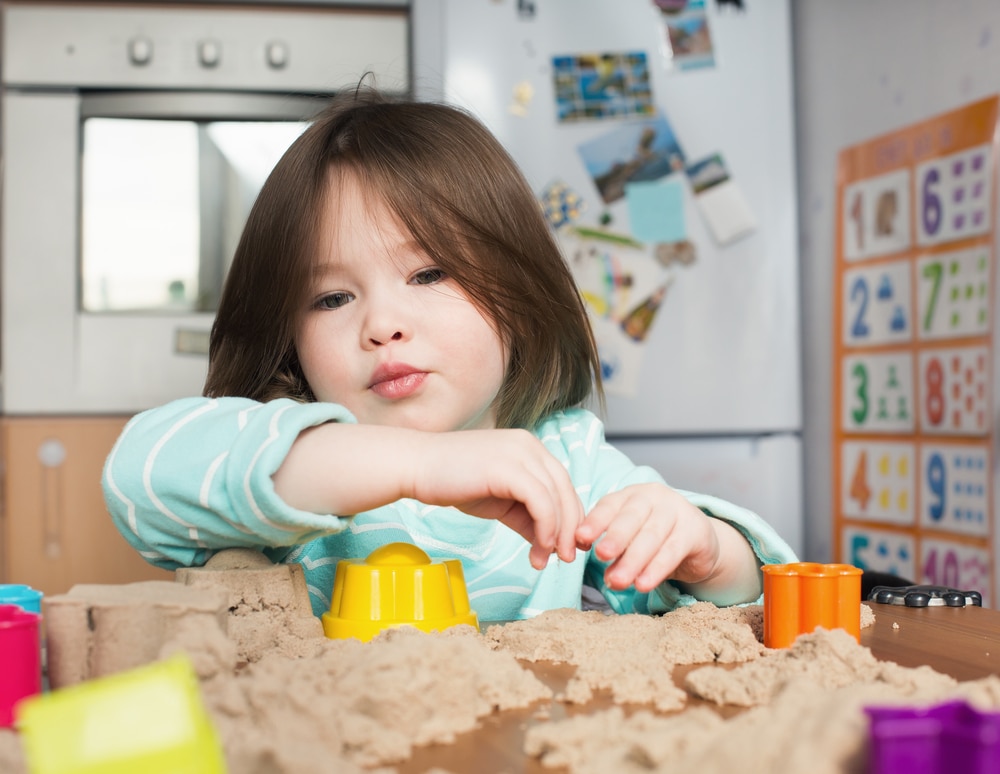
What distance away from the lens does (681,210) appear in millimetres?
1935

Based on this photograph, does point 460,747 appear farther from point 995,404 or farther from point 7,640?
point 995,404

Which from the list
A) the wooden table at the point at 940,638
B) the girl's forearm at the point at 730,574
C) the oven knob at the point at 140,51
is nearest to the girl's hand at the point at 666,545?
the girl's forearm at the point at 730,574

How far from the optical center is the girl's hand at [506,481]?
58 centimetres

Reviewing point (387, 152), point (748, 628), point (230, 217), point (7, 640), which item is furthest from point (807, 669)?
point (230, 217)

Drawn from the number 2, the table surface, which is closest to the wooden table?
the table surface

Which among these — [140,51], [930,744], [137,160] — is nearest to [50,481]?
[137,160]

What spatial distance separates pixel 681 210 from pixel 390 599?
149 centimetres

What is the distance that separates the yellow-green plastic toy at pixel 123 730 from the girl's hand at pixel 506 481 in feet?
0.97

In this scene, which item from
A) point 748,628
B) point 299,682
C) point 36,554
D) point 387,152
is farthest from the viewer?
point 36,554

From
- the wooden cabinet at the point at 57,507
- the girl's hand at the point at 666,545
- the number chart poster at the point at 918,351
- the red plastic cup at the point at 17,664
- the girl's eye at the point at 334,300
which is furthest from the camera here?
the wooden cabinet at the point at 57,507

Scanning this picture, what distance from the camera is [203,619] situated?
0.45 m

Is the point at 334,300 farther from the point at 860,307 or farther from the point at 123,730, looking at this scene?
the point at 860,307

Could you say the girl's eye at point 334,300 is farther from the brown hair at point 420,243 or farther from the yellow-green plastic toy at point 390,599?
the yellow-green plastic toy at point 390,599

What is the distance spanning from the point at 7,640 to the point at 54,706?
153 millimetres
